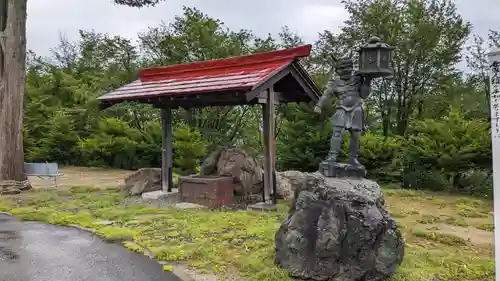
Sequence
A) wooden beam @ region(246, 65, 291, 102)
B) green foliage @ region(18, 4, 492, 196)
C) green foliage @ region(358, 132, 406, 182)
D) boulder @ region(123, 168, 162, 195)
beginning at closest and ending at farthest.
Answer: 1. wooden beam @ region(246, 65, 291, 102)
2. boulder @ region(123, 168, 162, 195)
3. green foliage @ region(18, 4, 492, 196)
4. green foliage @ region(358, 132, 406, 182)

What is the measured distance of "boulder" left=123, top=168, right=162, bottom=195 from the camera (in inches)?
362

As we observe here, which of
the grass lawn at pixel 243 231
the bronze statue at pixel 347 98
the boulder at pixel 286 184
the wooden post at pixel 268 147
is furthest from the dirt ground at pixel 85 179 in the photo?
the bronze statue at pixel 347 98

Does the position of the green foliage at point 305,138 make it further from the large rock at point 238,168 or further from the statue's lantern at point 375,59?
the statue's lantern at point 375,59

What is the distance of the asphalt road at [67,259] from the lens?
4086mm

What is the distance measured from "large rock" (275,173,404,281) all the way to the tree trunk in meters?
8.17

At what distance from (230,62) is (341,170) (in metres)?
4.39

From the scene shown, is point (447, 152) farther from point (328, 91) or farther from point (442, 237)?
point (328, 91)

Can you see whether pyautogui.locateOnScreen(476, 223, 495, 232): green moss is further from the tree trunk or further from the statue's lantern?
the tree trunk

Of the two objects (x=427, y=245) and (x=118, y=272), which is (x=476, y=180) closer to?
(x=427, y=245)

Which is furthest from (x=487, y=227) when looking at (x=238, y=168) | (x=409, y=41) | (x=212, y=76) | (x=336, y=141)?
(x=409, y=41)

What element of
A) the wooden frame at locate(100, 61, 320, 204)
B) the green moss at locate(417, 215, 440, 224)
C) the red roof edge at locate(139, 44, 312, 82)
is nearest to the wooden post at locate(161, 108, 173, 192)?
the wooden frame at locate(100, 61, 320, 204)

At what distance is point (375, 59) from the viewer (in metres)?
4.51

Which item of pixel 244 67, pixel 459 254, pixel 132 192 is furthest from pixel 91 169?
pixel 459 254

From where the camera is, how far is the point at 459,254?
15.8ft
